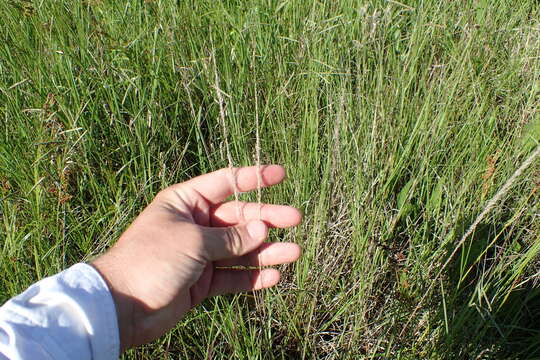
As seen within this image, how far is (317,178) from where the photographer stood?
5.22ft

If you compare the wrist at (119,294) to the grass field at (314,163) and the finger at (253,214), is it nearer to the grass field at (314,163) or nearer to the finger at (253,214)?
the grass field at (314,163)

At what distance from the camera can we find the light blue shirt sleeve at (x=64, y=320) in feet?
2.91

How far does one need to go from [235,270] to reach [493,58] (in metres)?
1.43

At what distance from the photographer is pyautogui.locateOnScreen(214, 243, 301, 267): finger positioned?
1.27 m

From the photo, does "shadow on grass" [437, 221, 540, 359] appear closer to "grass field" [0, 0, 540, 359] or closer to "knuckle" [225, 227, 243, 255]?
"grass field" [0, 0, 540, 359]

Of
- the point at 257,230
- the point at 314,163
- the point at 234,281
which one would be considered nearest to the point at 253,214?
the point at 257,230

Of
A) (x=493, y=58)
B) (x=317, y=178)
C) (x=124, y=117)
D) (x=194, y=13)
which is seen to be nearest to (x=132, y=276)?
(x=317, y=178)

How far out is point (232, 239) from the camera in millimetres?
1210

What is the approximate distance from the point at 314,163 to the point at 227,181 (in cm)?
41

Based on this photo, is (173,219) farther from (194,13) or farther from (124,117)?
(194,13)

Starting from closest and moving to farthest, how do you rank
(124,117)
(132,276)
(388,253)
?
(132,276) → (388,253) → (124,117)

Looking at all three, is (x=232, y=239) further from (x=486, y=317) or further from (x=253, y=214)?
(x=486, y=317)

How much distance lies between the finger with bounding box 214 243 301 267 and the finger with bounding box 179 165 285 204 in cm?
17

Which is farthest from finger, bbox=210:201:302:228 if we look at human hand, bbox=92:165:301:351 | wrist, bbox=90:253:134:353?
wrist, bbox=90:253:134:353
